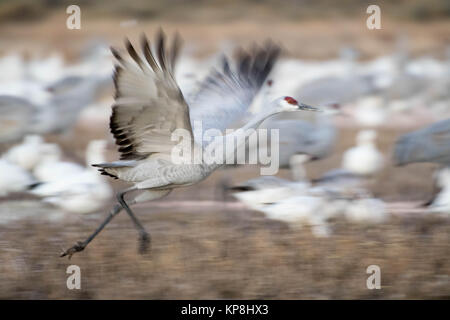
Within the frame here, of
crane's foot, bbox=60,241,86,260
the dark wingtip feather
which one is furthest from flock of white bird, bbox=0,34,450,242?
the dark wingtip feather

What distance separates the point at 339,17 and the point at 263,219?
12238 mm

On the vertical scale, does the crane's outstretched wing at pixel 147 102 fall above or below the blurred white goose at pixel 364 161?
below

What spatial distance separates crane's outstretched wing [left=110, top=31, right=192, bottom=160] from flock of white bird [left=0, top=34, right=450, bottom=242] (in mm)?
831

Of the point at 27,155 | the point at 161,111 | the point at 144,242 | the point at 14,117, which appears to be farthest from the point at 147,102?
the point at 14,117

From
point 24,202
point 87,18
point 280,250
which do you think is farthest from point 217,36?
point 280,250

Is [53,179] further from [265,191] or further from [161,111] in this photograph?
[161,111]

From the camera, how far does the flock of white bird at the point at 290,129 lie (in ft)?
15.3

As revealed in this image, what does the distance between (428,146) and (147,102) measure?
2349 mm

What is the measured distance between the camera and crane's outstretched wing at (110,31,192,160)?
10.9 ft

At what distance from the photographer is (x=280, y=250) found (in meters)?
4.19

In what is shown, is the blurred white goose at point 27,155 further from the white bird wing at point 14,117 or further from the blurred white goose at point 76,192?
the blurred white goose at point 76,192

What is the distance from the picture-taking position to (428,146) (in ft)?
16.8

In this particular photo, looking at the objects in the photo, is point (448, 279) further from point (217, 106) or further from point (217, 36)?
point (217, 36)

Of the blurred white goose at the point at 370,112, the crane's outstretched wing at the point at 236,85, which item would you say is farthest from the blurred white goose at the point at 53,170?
the blurred white goose at the point at 370,112
